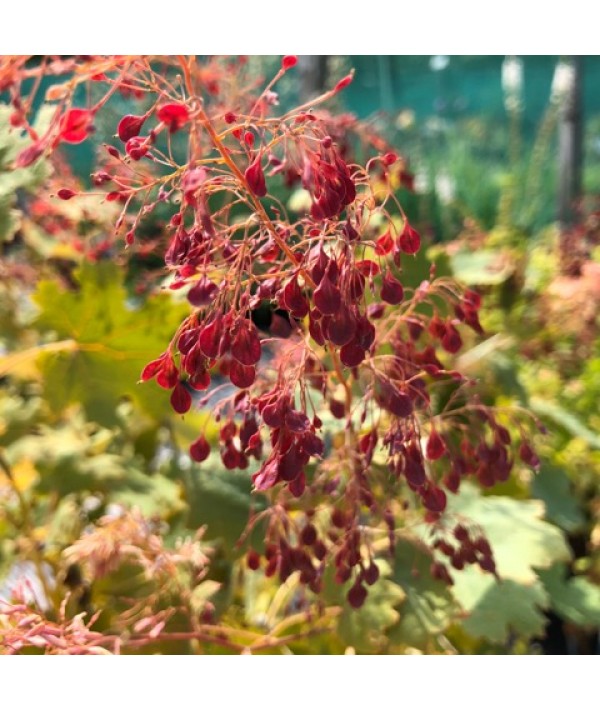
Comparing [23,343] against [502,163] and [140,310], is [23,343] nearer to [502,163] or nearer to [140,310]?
[140,310]

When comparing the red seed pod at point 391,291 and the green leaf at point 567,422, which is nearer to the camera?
the red seed pod at point 391,291

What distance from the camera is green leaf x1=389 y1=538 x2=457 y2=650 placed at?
0.68 metres

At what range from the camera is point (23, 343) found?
1149 mm

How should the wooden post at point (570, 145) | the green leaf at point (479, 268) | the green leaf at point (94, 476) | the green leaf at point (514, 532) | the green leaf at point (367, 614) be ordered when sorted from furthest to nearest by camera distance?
the wooden post at point (570, 145), the green leaf at point (479, 268), the green leaf at point (94, 476), the green leaf at point (514, 532), the green leaf at point (367, 614)

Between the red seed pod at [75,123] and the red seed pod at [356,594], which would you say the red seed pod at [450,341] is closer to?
the red seed pod at [356,594]

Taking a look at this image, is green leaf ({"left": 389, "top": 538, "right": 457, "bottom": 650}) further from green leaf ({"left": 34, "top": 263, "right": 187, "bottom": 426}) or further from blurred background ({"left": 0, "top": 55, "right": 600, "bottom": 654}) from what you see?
green leaf ({"left": 34, "top": 263, "right": 187, "bottom": 426})

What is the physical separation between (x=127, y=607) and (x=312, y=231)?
530mm

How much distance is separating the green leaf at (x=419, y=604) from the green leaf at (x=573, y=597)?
0.27m

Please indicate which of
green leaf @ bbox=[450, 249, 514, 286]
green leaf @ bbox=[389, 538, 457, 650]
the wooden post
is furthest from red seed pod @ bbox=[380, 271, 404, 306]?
the wooden post

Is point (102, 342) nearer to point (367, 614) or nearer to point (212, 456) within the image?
point (212, 456)

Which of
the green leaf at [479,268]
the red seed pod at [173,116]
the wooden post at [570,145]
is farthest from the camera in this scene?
the wooden post at [570,145]

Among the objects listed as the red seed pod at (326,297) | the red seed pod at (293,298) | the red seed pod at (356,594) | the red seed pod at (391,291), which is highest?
the red seed pod at (326,297)

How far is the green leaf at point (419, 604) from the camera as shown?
26.7 inches

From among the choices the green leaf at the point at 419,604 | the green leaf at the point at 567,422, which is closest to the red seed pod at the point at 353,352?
the green leaf at the point at 419,604
